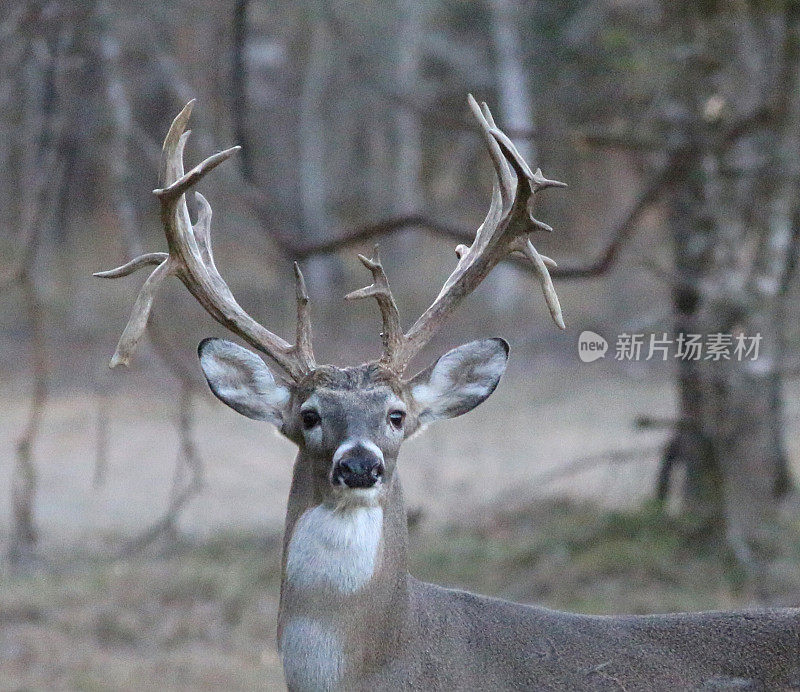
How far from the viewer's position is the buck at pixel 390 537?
11.8ft

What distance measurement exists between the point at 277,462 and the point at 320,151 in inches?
563

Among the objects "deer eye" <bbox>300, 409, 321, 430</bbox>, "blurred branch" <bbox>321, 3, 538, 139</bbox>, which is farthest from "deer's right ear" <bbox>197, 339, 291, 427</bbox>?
"blurred branch" <bbox>321, 3, 538, 139</bbox>

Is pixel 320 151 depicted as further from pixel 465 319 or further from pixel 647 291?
pixel 647 291

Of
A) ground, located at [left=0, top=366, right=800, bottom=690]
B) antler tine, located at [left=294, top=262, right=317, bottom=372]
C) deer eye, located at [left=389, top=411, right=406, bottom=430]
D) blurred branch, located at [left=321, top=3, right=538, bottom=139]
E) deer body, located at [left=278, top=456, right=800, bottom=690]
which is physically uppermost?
blurred branch, located at [left=321, top=3, right=538, bottom=139]

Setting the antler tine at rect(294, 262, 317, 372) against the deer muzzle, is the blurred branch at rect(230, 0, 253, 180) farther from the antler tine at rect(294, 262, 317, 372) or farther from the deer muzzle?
the deer muzzle

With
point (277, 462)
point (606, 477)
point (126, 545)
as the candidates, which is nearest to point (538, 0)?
point (277, 462)

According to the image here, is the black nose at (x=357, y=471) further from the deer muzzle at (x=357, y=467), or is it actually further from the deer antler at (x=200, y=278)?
the deer antler at (x=200, y=278)

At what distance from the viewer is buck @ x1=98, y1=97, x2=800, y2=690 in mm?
3605

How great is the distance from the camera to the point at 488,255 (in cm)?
406

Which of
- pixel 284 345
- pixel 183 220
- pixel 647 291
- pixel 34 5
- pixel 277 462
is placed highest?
pixel 34 5

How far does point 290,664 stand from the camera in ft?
11.9

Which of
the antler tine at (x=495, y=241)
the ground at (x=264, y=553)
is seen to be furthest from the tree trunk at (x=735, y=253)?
the antler tine at (x=495, y=241)

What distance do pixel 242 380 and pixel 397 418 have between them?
0.51 m

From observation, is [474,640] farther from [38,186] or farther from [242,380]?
[38,186]
